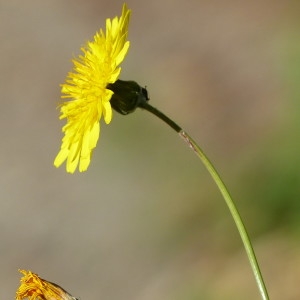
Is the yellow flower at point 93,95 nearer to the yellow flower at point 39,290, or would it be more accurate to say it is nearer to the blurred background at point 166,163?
the yellow flower at point 39,290

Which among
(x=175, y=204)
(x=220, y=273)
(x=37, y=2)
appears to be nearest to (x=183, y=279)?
(x=220, y=273)

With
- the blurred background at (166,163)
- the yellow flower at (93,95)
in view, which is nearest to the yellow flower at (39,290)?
the yellow flower at (93,95)

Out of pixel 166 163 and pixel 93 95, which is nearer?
pixel 93 95

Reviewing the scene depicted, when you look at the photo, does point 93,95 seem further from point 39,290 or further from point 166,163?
point 166,163

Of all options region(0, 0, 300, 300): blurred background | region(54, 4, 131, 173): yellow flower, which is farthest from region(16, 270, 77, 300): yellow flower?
region(0, 0, 300, 300): blurred background

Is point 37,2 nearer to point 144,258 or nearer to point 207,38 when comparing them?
point 207,38

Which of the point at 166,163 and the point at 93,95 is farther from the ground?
the point at 166,163

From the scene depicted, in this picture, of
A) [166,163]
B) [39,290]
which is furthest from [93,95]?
[166,163]
